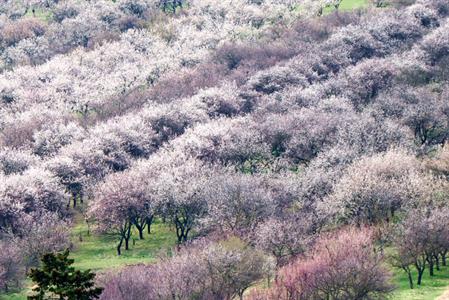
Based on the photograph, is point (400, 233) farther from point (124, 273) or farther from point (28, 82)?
point (28, 82)

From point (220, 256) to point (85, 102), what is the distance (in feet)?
267

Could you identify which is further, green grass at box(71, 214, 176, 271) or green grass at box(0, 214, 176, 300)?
Answer: green grass at box(71, 214, 176, 271)

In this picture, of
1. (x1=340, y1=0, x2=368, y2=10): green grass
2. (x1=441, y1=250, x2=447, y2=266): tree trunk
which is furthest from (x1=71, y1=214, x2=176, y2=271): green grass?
(x1=340, y1=0, x2=368, y2=10): green grass

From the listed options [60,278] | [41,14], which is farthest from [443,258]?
[41,14]

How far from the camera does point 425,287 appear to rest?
61.3 m

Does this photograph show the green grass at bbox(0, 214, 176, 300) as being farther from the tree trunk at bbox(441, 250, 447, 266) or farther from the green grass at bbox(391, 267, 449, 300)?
the tree trunk at bbox(441, 250, 447, 266)

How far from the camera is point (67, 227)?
8331 cm

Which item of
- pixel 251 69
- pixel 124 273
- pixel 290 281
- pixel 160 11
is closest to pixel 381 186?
pixel 290 281

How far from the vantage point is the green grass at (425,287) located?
58719 mm

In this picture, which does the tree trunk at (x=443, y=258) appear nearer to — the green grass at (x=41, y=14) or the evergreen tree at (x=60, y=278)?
the evergreen tree at (x=60, y=278)

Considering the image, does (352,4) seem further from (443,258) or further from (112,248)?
(443,258)

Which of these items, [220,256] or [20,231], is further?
[20,231]

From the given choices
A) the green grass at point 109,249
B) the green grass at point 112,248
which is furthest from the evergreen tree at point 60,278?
the green grass at point 112,248

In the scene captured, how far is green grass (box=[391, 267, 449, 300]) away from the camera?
58719 mm
